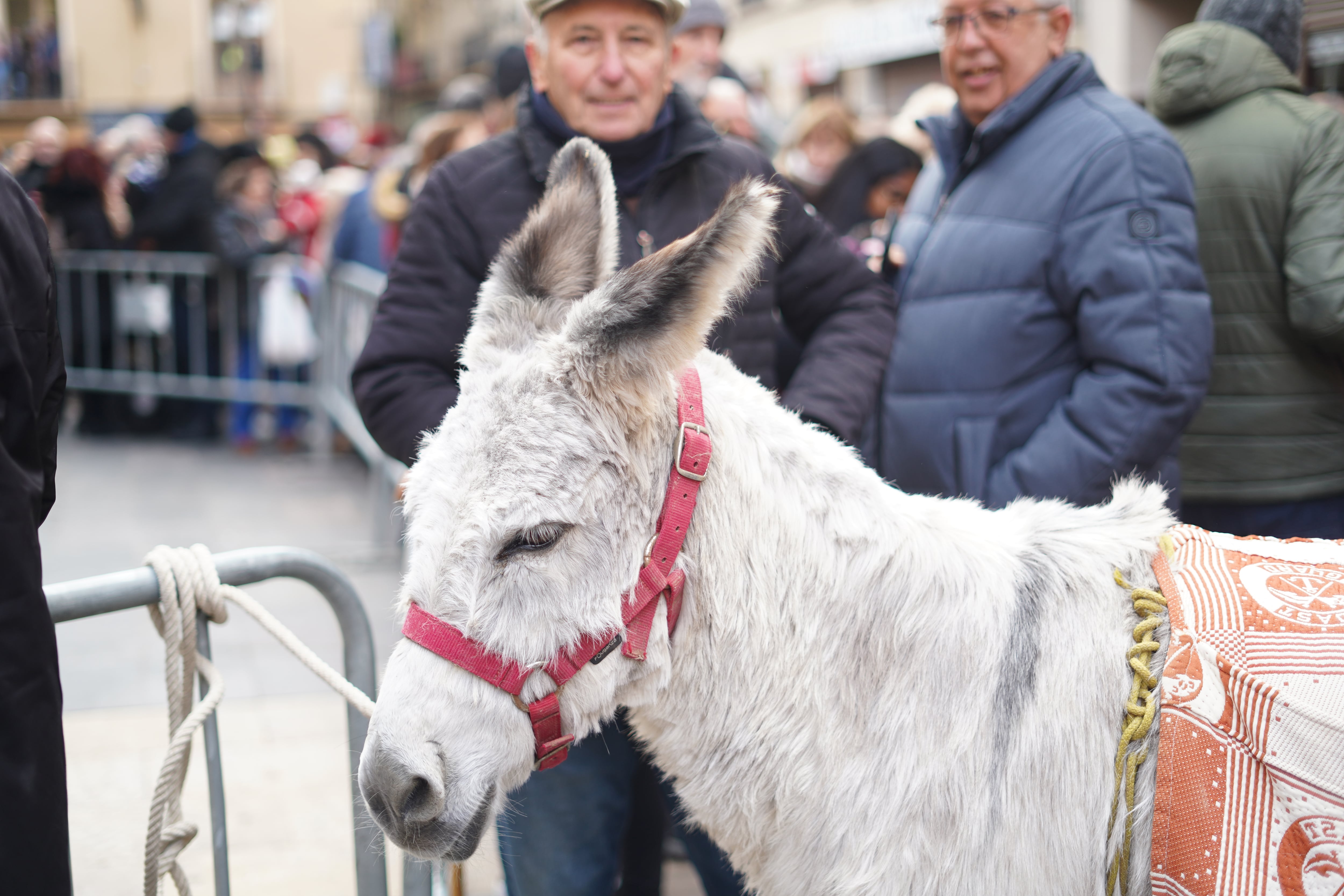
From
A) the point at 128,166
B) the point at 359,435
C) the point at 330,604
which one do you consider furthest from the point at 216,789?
the point at 128,166

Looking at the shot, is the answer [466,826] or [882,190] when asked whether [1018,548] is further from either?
[882,190]

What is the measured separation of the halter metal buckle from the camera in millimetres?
1839

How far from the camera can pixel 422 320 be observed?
8.35 feet

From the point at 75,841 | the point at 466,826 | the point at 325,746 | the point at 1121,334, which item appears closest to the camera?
the point at 466,826

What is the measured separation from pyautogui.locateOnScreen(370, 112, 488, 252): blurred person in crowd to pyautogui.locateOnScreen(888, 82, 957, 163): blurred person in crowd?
8.22 ft

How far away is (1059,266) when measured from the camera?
9.28 ft

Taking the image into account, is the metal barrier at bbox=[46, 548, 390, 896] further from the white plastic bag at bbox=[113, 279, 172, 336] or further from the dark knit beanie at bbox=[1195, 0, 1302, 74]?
the white plastic bag at bbox=[113, 279, 172, 336]

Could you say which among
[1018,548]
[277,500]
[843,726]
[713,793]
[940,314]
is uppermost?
[940,314]

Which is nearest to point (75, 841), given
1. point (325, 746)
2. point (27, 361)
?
point (325, 746)

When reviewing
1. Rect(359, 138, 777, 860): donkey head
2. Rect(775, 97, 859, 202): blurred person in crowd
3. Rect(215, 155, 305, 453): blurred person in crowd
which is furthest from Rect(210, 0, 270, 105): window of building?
Rect(359, 138, 777, 860): donkey head

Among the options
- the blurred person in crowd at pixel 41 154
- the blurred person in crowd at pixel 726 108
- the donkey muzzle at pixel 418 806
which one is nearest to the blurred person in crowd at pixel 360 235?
the blurred person in crowd at pixel 726 108

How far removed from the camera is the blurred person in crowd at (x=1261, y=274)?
10.7 ft

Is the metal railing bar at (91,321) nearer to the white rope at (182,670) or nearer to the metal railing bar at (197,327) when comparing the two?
the metal railing bar at (197,327)

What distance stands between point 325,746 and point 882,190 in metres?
4.12
